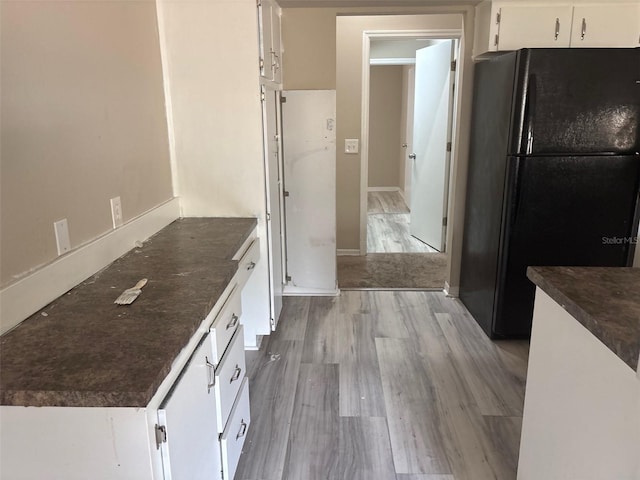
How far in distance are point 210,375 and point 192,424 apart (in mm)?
207

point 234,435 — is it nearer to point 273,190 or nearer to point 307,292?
point 273,190

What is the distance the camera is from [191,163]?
2.60m

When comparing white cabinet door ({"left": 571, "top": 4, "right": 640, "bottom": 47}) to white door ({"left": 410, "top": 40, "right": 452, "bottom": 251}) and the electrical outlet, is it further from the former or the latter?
the electrical outlet

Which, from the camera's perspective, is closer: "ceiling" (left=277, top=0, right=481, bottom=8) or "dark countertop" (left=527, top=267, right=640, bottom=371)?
"dark countertop" (left=527, top=267, right=640, bottom=371)

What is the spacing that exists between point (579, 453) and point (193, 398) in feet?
3.56

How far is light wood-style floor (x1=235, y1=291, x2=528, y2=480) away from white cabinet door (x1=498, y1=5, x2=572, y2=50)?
6.10ft

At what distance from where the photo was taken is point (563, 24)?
282 cm

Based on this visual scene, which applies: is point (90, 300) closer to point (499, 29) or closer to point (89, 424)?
point (89, 424)

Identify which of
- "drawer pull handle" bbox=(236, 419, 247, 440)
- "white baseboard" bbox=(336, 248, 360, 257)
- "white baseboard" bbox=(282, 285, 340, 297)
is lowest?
"white baseboard" bbox=(282, 285, 340, 297)

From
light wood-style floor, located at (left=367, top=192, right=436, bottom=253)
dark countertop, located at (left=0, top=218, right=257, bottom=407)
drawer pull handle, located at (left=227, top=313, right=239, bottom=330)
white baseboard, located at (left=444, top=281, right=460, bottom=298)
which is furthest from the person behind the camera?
light wood-style floor, located at (left=367, top=192, right=436, bottom=253)

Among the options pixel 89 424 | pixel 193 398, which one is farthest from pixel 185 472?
pixel 89 424

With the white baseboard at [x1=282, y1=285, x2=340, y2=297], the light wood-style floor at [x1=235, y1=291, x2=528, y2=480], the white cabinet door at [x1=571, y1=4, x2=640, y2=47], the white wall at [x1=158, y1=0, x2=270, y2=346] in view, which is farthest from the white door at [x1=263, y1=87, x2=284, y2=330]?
the white cabinet door at [x1=571, y1=4, x2=640, y2=47]

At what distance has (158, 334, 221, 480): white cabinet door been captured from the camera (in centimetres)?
110

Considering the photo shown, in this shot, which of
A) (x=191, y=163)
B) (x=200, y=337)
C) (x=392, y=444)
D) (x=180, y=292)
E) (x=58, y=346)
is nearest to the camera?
(x=58, y=346)
